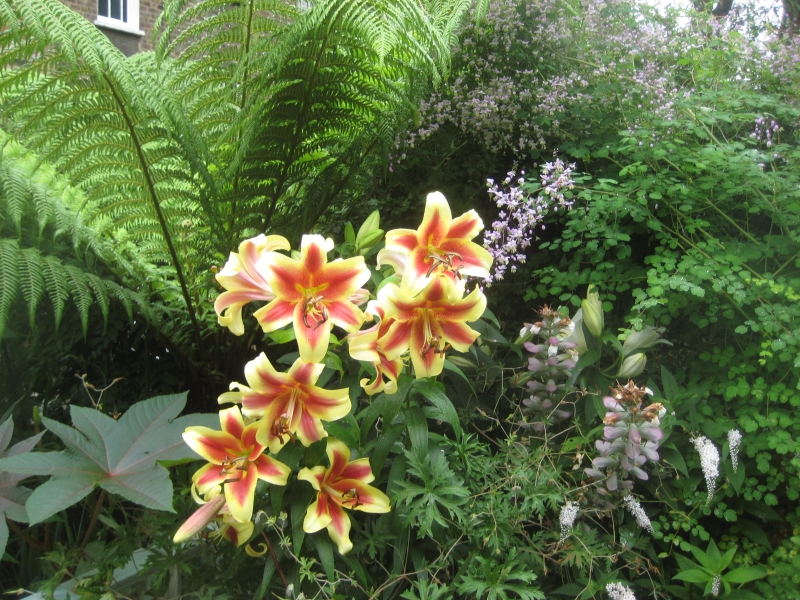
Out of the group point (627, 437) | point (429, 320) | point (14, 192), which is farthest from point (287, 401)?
point (14, 192)

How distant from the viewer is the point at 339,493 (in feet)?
2.90

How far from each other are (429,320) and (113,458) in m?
0.53

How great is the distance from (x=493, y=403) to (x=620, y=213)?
53 cm

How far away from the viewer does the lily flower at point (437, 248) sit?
81 cm

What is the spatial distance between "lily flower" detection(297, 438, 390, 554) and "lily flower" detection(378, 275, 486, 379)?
18 cm

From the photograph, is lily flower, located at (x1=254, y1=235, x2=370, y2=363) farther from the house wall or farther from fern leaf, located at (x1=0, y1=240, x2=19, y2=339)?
the house wall

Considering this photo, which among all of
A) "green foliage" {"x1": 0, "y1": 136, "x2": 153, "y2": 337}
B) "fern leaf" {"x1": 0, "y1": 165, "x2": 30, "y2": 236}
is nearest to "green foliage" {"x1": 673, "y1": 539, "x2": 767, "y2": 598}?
"green foliage" {"x1": 0, "y1": 136, "x2": 153, "y2": 337}

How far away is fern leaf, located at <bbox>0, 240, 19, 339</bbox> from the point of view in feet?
3.77

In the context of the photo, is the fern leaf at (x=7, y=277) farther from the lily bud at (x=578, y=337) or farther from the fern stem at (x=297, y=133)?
the lily bud at (x=578, y=337)

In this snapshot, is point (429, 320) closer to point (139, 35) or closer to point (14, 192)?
point (14, 192)

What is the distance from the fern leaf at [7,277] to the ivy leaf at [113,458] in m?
0.33

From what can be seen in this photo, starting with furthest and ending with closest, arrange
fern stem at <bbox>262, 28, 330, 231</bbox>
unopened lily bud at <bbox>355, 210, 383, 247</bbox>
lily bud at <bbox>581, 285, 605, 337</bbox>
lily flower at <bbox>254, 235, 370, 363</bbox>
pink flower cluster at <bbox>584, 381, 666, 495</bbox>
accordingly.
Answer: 1. fern stem at <bbox>262, 28, 330, 231</bbox>
2. lily bud at <bbox>581, 285, 605, 337</bbox>
3. unopened lily bud at <bbox>355, 210, 383, 247</bbox>
4. pink flower cluster at <bbox>584, 381, 666, 495</bbox>
5. lily flower at <bbox>254, 235, 370, 363</bbox>

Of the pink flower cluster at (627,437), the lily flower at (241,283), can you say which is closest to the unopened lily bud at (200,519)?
the lily flower at (241,283)

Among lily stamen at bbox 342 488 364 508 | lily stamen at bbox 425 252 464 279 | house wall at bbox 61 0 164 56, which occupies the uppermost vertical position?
lily stamen at bbox 425 252 464 279
